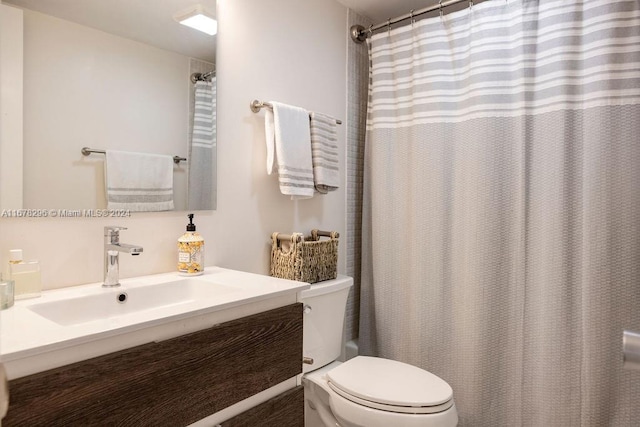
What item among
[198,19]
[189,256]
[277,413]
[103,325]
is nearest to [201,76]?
[198,19]

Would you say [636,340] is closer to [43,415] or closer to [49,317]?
[43,415]

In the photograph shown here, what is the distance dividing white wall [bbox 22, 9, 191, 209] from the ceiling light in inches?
5.7

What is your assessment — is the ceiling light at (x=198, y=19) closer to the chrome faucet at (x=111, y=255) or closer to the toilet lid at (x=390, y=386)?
the chrome faucet at (x=111, y=255)

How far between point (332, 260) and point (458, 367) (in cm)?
74

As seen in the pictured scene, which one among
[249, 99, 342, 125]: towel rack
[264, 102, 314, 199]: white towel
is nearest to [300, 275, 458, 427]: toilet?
[264, 102, 314, 199]: white towel

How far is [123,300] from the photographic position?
114 cm

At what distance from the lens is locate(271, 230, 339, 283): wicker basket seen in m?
1.62

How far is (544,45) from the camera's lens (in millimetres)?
1618

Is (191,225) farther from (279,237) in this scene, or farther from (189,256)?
(279,237)

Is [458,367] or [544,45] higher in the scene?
[544,45]

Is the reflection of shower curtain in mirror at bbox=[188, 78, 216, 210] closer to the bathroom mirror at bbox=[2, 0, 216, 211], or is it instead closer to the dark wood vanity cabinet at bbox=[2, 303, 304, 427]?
the bathroom mirror at bbox=[2, 0, 216, 211]

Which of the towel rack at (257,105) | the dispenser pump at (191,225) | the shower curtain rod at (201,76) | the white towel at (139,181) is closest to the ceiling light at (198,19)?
the shower curtain rod at (201,76)

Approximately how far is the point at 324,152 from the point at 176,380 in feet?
3.91

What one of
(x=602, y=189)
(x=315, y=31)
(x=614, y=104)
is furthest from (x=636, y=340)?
(x=315, y=31)
